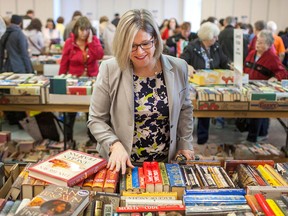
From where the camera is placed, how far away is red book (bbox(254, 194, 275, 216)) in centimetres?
146

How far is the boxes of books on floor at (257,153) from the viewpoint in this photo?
161 inches

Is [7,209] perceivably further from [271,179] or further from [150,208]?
[271,179]

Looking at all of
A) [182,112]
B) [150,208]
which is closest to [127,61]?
[182,112]

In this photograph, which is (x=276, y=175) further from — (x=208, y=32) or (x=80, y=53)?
(x=80, y=53)

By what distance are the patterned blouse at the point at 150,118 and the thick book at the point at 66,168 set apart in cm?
39

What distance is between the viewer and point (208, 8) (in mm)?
14094

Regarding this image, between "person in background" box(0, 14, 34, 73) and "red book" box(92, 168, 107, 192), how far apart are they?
4.13 m

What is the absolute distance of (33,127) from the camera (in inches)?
173

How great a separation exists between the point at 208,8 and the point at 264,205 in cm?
1331

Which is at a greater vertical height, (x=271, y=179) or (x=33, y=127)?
(x=271, y=179)

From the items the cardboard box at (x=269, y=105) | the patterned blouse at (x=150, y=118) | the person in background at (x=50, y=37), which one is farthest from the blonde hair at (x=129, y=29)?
the person in background at (x=50, y=37)

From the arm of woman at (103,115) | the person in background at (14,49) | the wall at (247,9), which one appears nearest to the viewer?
the arm of woman at (103,115)

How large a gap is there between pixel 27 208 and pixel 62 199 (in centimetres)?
13

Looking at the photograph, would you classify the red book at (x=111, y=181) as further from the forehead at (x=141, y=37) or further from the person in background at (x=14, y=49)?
the person in background at (x=14, y=49)
